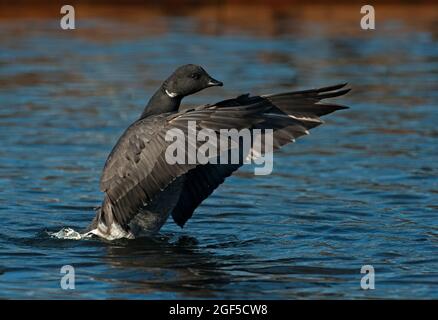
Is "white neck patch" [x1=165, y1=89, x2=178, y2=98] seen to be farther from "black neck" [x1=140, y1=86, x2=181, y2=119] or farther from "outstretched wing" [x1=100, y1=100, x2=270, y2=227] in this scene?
"outstretched wing" [x1=100, y1=100, x2=270, y2=227]

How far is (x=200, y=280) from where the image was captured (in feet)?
24.9

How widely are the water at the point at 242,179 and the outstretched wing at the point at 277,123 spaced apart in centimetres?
36

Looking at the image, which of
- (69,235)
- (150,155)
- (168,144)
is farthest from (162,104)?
(69,235)

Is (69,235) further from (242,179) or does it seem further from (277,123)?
(242,179)

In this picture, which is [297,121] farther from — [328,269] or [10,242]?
[10,242]

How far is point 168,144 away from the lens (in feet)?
25.4

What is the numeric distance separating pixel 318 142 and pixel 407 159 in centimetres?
146

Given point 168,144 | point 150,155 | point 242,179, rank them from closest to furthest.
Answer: point 168,144
point 150,155
point 242,179

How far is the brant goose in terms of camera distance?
7741 millimetres

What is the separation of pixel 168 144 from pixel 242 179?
153 inches

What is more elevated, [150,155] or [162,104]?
[162,104]

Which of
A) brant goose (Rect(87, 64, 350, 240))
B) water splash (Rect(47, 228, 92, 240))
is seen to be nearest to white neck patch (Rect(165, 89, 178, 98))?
brant goose (Rect(87, 64, 350, 240))
